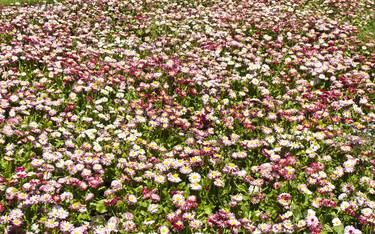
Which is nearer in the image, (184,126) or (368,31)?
(184,126)

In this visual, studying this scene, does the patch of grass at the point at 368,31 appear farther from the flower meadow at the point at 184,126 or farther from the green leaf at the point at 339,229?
the green leaf at the point at 339,229

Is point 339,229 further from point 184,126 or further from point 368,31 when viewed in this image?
point 368,31

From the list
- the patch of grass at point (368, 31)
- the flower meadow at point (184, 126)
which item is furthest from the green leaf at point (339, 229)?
the patch of grass at point (368, 31)

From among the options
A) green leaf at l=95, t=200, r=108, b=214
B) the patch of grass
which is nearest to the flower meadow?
green leaf at l=95, t=200, r=108, b=214

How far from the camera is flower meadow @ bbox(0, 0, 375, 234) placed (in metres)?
5.35

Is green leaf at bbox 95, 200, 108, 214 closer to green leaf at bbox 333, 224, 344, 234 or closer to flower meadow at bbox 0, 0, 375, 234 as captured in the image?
flower meadow at bbox 0, 0, 375, 234

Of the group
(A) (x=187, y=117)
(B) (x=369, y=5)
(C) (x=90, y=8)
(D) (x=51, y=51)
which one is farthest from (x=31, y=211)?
(B) (x=369, y=5)

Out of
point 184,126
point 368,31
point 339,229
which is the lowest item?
point 368,31

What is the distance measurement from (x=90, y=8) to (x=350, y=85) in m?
7.48

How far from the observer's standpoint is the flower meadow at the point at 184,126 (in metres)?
5.35

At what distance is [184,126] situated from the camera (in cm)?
700

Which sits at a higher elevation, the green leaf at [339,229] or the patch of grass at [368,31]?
the green leaf at [339,229]

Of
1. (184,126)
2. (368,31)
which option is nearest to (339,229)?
(184,126)

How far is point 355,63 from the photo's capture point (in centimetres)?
942
